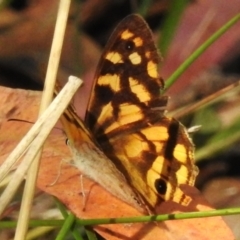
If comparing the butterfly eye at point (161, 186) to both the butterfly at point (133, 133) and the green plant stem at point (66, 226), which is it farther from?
the green plant stem at point (66, 226)

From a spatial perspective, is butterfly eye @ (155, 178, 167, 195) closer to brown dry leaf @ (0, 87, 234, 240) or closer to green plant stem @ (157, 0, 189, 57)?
brown dry leaf @ (0, 87, 234, 240)

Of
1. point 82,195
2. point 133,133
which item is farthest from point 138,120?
point 82,195

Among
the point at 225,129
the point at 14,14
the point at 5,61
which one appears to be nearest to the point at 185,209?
the point at 225,129

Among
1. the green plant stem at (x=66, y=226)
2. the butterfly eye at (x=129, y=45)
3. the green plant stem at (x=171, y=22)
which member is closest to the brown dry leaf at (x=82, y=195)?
the green plant stem at (x=66, y=226)

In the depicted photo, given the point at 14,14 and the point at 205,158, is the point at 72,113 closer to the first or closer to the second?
the point at 205,158

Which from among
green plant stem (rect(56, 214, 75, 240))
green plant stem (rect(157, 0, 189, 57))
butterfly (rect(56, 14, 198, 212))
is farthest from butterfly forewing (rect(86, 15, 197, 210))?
green plant stem (rect(157, 0, 189, 57))

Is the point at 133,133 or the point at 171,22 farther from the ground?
the point at 171,22

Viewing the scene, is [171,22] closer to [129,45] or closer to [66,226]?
[129,45]
